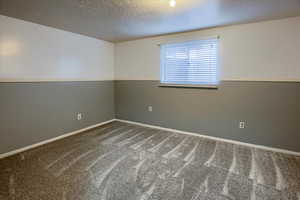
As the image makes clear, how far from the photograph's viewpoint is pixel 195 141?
10.4ft

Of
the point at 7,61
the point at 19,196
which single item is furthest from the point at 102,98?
the point at 19,196

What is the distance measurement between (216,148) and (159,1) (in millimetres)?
2443

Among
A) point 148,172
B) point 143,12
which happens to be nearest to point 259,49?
point 143,12

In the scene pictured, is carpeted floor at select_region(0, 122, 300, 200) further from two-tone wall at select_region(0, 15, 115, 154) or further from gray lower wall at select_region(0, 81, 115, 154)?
two-tone wall at select_region(0, 15, 115, 154)

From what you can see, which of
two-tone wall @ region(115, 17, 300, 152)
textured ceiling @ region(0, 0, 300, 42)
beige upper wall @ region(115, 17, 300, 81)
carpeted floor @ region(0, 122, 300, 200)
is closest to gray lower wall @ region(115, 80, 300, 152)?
two-tone wall @ region(115, 17, 300, 152)

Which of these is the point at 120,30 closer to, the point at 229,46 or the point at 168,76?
the point at 168,76

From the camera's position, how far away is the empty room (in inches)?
76.9

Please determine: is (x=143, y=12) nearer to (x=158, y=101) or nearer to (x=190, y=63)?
(x=190, y=63)

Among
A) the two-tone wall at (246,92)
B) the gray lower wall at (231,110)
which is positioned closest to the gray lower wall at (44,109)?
the gray lower wall at (231,110)

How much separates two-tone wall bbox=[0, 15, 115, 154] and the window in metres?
1.66

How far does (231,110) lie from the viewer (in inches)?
120

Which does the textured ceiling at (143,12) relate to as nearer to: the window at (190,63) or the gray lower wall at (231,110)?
the window at (190,63)

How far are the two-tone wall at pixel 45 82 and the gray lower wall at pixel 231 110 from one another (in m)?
1.12

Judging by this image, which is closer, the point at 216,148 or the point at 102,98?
the point at 216,148
